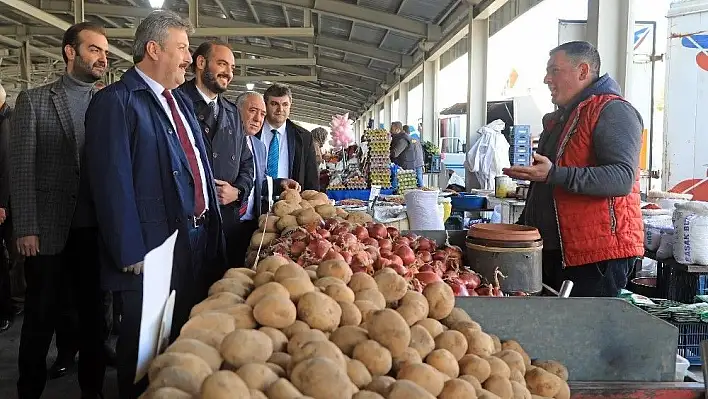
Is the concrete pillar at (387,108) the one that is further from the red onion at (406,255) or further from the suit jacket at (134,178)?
the red onion at (406,255)

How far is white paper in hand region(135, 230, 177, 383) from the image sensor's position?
3.84 ft

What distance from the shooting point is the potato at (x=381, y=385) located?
3.74ft

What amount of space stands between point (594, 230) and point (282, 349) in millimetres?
1928

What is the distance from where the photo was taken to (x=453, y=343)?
1438mm

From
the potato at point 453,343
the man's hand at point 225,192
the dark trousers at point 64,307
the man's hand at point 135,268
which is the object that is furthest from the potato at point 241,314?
the dark trousers at point 64,307

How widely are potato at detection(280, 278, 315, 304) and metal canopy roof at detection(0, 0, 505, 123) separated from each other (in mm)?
8151

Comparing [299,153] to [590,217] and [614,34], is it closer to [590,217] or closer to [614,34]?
[590,217]

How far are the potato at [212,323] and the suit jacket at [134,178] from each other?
1171 mm

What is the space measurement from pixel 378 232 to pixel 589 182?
3.13 feet

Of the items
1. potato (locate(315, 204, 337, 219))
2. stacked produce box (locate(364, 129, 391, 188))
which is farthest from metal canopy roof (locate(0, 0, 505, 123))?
potato (locate(315, 204, 337, 219))

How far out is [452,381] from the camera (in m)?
1.27

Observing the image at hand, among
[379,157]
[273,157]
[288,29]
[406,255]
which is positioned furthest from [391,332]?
[288,29]

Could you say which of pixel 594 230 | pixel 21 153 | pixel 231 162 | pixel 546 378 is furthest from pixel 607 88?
pixel 21 153

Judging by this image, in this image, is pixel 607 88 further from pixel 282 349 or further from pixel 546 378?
pixel 282 349
